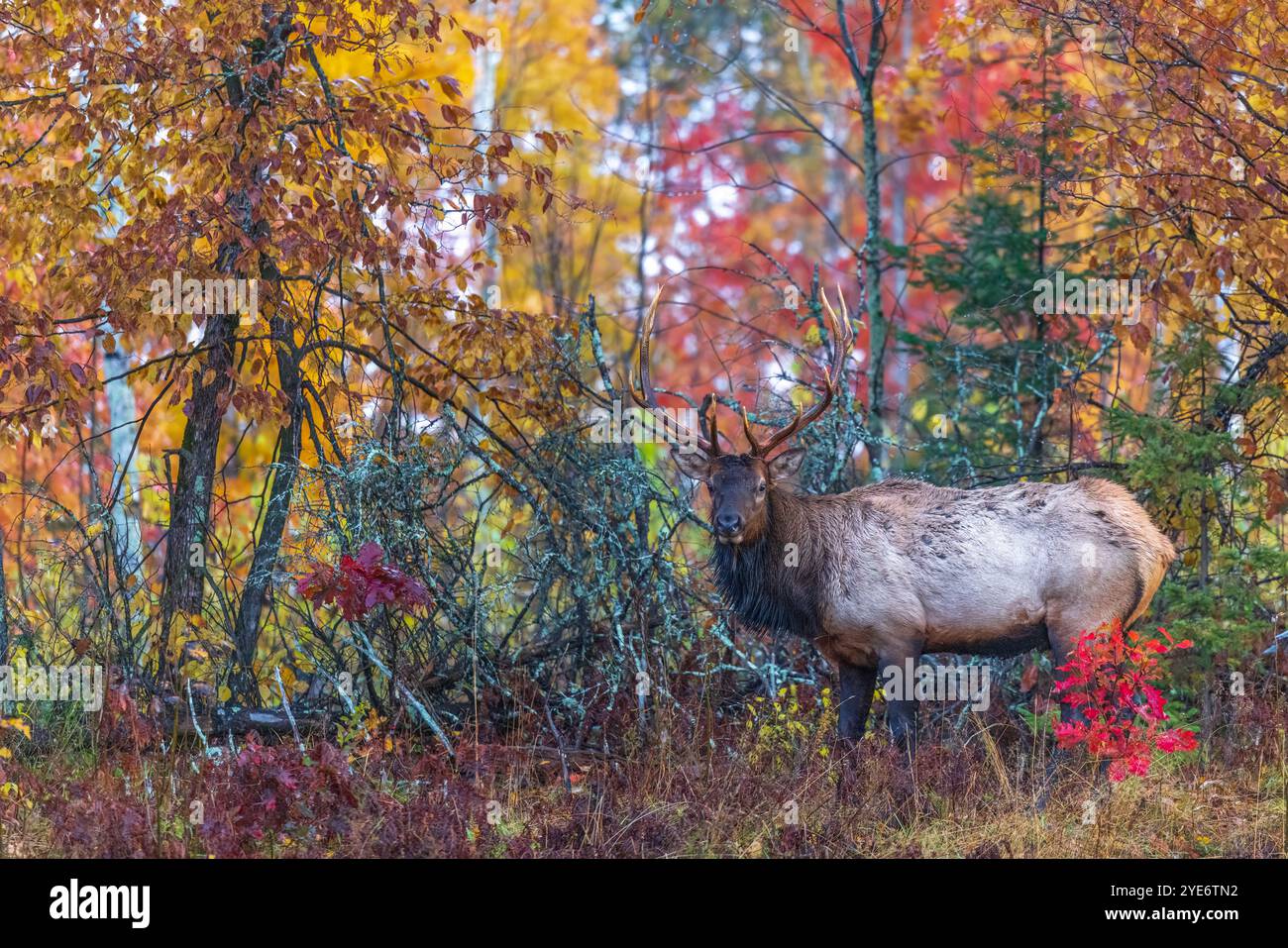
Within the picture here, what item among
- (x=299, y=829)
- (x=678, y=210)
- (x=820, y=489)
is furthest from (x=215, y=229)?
(x=678, y=210)

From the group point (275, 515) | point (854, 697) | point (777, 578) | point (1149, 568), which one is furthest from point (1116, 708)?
point (275, 515)

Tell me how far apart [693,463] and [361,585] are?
2215 millimetres

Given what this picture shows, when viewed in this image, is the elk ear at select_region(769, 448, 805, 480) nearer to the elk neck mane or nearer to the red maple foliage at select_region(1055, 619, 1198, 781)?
the elk neck mane

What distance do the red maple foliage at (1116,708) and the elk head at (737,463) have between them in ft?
6.44

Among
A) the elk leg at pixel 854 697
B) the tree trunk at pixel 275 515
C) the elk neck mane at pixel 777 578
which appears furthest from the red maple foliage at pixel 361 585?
the elk leg at pixel 854 697

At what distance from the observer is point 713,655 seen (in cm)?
964

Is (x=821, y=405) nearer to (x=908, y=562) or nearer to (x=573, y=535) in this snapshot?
(x=908, y=562)

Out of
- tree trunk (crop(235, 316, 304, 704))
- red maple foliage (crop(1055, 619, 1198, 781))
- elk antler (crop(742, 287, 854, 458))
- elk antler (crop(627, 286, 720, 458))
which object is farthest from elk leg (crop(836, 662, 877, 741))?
tree trunk (crop(235, 316, 304, 704))

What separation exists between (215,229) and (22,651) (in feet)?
9.17

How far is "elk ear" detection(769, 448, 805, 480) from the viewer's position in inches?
356

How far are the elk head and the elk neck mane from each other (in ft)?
0.33

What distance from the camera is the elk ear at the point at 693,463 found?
8.91 m

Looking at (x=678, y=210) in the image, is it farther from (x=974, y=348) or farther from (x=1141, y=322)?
(x=1141, y=322)

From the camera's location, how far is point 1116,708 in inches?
299
